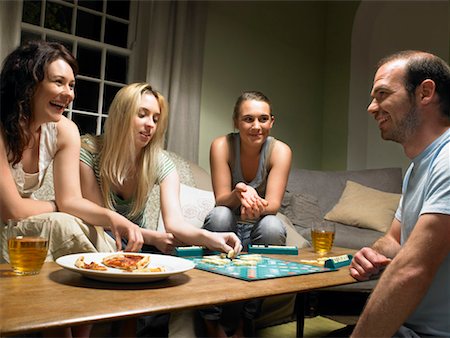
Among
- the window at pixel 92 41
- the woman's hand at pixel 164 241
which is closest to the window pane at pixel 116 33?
the window at pixel 92 41

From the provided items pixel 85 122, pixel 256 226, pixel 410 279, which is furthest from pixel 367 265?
pixel 85 122

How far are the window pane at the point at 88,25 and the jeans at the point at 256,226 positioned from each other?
2.11 metres

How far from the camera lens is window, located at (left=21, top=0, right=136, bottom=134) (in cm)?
321

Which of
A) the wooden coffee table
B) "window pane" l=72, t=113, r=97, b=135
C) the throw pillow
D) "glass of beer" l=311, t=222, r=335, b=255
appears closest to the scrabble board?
the wooden coffee table

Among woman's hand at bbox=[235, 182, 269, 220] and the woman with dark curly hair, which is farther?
woman's hand at bbox=[235, 182, 269, 220]

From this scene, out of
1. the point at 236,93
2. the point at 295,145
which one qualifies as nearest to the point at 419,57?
the point at 236,93

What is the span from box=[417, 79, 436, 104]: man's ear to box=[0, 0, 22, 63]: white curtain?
2426mm

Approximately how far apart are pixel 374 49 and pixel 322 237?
3273 millimetres

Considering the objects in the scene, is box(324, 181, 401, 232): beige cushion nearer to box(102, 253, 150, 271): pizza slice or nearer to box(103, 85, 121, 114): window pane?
box(103, 85, 121, 114): window pane

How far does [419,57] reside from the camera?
3.96ft

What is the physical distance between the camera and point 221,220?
6.34 ft

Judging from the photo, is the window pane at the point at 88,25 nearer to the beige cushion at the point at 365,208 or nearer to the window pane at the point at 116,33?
the window pane at the point at 116,33

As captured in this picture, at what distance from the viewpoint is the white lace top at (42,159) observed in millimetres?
1593

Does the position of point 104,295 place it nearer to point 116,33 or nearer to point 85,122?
point 85,122
